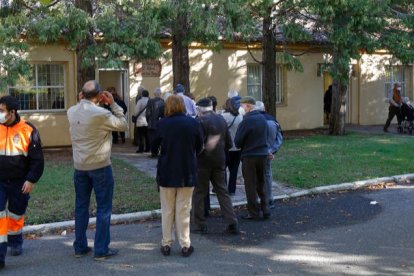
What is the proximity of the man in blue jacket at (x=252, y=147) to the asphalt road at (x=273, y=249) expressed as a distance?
0.39 m

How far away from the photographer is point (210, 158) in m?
7.79

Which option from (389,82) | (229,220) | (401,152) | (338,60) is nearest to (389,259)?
(229,220)

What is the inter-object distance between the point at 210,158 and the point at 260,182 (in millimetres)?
1298

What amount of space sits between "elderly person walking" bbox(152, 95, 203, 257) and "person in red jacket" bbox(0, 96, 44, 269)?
139 cm

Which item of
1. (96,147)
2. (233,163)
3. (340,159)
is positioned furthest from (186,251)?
(340,159)

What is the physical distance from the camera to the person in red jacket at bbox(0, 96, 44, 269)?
659cm

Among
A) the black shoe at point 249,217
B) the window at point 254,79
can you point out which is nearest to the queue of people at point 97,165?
the black shoe at point 249,217

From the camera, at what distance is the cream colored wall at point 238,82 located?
19.3 metres

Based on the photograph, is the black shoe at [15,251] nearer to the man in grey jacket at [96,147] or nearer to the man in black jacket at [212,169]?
the man in grey jacket at [96,147]

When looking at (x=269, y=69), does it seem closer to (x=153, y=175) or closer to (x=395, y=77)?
(x=153, y=175)

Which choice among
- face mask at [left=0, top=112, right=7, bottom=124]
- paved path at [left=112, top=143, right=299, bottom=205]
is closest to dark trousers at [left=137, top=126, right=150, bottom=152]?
paved path at [left=112, top=143, right=299, bottom=205]

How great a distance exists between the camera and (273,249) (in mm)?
7172

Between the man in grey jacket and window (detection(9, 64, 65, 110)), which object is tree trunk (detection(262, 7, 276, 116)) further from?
the man in grey jacket

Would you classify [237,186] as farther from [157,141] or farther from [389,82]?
[389,82]
